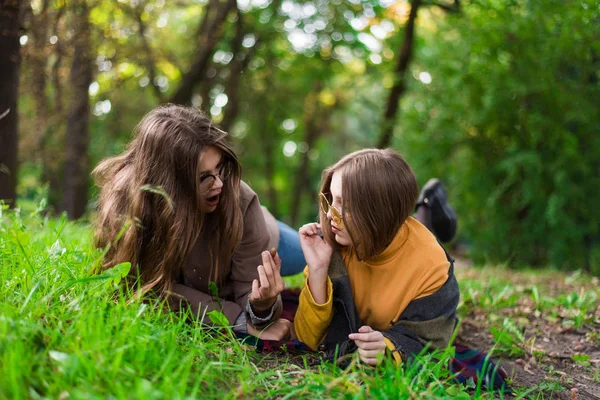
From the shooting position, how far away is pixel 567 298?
11.8 feet

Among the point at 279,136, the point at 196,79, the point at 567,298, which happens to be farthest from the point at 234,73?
the point at 567,298

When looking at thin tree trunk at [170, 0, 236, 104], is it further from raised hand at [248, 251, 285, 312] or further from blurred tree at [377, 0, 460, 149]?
raised hand at [248, 251, 285, 312]

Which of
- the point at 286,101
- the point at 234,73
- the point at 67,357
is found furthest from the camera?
the point at 286,101

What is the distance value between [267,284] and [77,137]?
20.8 feet

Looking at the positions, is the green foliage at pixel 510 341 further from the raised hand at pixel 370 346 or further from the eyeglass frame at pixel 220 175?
the eyeglass frame at pixel 220 175

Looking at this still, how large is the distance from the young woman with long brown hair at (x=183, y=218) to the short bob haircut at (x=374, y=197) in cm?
40

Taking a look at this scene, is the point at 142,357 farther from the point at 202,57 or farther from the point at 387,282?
the point at 202,57

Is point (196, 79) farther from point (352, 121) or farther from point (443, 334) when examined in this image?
point (352, 121)

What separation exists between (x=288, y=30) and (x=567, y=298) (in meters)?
7.56

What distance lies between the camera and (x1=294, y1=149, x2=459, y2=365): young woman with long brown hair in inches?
88.1

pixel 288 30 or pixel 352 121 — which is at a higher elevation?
pixel 288 30

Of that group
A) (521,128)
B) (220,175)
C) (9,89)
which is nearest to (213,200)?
(220,175)

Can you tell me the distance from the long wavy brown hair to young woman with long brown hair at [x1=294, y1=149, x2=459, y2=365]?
554 millimetres

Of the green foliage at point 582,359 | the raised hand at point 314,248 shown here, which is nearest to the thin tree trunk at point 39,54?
the raised hand at point 314,248
